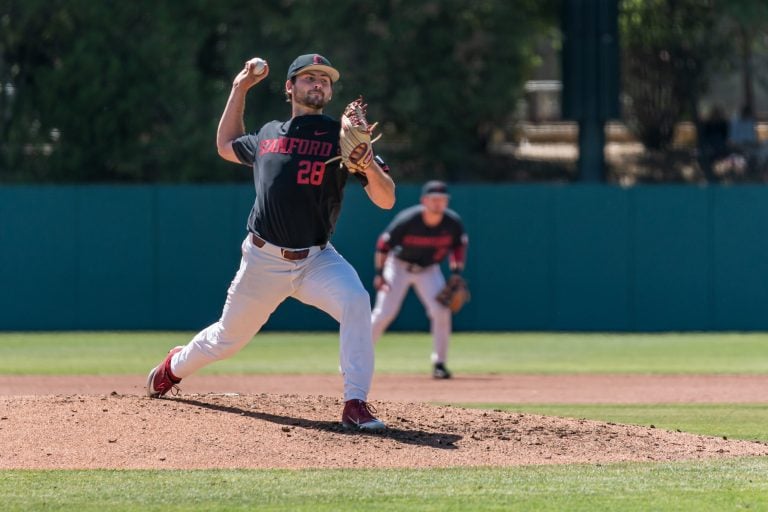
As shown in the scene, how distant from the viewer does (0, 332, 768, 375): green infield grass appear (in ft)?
47.0

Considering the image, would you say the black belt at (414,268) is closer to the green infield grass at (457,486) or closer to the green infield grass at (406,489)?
the green infield grass at (457,486)

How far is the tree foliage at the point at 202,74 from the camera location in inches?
926

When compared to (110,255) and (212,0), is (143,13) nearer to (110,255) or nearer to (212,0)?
(212,0)

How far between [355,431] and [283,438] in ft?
1.38

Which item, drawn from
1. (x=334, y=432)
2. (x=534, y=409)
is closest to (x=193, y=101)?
(x=534, y=409)

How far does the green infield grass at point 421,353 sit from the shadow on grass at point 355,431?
19.0ft

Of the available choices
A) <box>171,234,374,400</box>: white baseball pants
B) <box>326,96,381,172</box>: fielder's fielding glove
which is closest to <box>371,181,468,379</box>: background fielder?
<box>171,234,374,400</box>: white baseball pants

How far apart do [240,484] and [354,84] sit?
57.8ft

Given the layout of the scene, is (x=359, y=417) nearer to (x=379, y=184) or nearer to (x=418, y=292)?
(x=379, y=184)

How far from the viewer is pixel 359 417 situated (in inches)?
294

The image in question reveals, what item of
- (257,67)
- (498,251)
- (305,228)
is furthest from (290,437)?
(498,251)

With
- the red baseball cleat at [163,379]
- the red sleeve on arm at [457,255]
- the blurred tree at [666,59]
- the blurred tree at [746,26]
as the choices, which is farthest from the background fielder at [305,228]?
the blurred tree at [666,59]

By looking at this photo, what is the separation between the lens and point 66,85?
23844mm

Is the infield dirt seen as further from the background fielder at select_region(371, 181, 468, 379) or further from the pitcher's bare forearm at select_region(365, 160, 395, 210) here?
the background fielder at select_region(371, 181, 468, 379)
